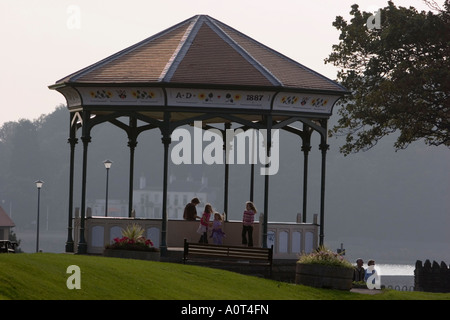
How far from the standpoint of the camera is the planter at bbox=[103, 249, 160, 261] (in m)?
31.4


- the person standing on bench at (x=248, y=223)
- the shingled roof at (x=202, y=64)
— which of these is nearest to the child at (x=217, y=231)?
the person standing on bench at (x=248, y=223)

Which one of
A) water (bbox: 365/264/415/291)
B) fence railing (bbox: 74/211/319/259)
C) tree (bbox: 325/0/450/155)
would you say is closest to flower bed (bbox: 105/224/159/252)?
fence railing (bbox: 74/211/319/259)

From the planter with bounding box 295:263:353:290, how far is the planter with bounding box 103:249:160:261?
4.39m

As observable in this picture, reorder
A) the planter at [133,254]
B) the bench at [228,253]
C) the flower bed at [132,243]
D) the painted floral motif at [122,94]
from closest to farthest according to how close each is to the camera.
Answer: the bench at [228,253] → the planter at [133,254] → the flower bed at [132,243] → the painted floral motif at [122,94]

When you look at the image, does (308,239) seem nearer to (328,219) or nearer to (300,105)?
(300,105)

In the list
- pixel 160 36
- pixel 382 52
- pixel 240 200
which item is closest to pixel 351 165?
pixel 240 200

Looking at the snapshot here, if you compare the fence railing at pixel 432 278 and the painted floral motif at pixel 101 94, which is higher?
the painted floral motif at pixel 101 94

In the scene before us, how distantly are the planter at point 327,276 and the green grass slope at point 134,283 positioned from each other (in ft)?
1.57

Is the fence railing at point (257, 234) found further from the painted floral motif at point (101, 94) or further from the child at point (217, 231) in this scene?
the painted floral motif at point (101, 94)

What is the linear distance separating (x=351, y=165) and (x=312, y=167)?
22.3 ft

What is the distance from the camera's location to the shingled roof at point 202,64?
34.0 m

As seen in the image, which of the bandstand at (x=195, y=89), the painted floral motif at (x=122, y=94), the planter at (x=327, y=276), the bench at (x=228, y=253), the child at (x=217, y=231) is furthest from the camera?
the child at (x=217, y=231)

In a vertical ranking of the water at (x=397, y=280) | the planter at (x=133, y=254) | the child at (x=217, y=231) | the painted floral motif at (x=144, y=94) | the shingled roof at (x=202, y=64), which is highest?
the shingled roof at (x=202, y=64)

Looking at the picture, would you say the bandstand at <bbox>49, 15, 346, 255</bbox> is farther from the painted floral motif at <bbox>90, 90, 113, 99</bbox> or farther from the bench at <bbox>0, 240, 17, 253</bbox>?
the bench at <bbox>0, 240, 17, 253</bbox>
